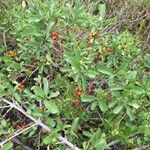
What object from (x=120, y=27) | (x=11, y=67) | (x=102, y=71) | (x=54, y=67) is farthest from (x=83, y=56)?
(x=120, y=27)

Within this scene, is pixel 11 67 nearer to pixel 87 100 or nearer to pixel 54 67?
pixel 54 67

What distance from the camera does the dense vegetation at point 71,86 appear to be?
1874mm

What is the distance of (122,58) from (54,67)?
408 mm

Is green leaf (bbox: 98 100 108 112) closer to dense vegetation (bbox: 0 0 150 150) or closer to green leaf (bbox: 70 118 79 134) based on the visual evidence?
dense vegetation (bbox: 0 0 150 150)

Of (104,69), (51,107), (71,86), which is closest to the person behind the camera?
(51,107)

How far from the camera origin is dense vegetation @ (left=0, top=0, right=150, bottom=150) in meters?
1.87

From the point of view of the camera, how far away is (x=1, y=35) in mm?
2475

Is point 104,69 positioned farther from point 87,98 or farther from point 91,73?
point 87,98

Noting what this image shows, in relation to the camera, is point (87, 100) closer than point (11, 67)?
Yes

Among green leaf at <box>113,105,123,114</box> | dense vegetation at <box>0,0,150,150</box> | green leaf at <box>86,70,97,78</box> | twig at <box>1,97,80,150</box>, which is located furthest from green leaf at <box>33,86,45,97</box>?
green leaf at <box>113,105,123,114</box>

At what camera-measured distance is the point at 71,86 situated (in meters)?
2.03

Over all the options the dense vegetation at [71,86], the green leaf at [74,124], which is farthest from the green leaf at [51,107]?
the green leaf at [74,124]

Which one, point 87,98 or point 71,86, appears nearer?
point 87,98

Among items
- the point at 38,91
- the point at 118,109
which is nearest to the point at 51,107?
the point at 38,91
